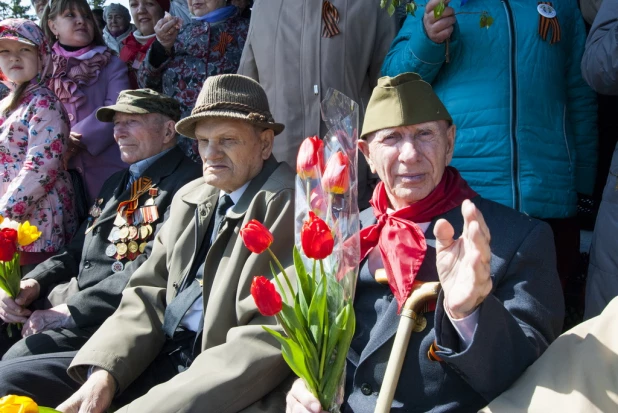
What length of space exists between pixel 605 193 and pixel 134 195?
2407 mm

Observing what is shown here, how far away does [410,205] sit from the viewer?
2342 mm

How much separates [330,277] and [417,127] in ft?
2.31

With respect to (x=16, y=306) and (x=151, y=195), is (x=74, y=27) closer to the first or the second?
(x=151, y=195)

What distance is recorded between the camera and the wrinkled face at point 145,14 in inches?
197

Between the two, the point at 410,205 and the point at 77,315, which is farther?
the point at 77,315

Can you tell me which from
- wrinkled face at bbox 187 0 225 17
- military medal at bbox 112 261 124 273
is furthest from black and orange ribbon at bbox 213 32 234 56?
military medal at bbox 112 261 124 273

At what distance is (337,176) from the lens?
187 centimetres

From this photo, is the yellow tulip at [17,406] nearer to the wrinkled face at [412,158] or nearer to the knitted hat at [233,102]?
the wrinkled face at [412,158]

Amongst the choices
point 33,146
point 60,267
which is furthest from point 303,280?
point 33,146

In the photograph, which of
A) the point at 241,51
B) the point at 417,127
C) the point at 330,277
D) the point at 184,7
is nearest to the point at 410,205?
the point at 417,127

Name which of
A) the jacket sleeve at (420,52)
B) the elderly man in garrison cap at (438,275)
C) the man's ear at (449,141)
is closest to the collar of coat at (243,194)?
the elderly man in garrison cap at (438,275)

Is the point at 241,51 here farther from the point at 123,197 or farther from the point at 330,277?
the point at 330,277

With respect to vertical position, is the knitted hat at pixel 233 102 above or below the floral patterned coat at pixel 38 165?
above

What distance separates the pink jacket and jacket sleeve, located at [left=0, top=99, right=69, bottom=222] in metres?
0.25
